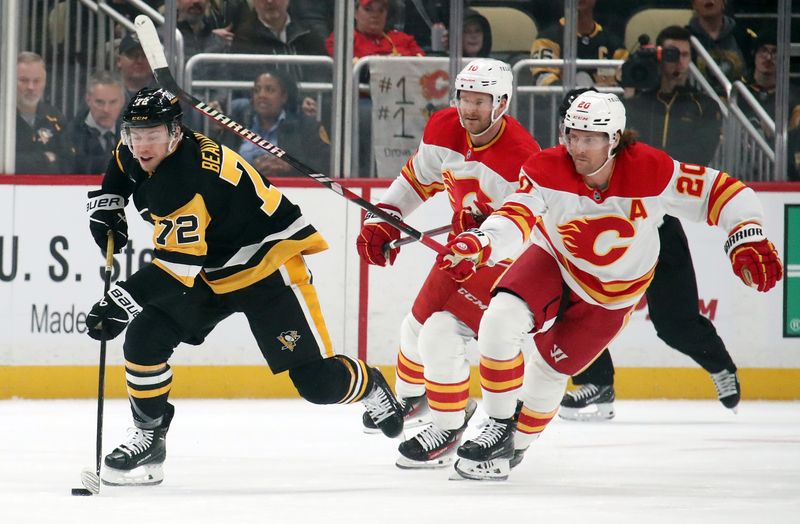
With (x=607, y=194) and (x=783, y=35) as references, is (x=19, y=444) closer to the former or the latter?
(x=607, y=194)

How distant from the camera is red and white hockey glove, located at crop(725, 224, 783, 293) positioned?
348 centimetres

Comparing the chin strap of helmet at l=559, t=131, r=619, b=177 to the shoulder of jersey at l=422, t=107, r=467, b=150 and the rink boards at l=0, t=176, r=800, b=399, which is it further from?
the rink boards at l=0, t=176, r=800, b=399

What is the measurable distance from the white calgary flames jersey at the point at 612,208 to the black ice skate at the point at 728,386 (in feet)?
4.64

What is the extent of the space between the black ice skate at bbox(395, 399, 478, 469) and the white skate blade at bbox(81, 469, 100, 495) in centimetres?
92

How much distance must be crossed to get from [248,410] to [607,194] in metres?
2.14

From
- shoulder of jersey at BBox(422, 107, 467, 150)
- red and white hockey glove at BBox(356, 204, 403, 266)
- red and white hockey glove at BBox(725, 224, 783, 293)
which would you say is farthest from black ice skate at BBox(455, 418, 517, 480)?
shoulder of jersey at BBox(422, 107, 467, 150)

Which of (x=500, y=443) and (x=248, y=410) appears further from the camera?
(x=248, y=410)

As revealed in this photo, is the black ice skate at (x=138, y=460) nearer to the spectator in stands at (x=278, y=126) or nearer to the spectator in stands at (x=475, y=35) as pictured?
the spectator in stands at (x=278, y=126)

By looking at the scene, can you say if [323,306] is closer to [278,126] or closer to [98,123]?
[278,126]

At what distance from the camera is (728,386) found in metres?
5.04

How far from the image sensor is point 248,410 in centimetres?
529

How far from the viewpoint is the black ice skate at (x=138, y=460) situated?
141 inches

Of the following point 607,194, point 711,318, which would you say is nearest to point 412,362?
point 607,194

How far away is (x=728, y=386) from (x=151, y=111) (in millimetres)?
2606
